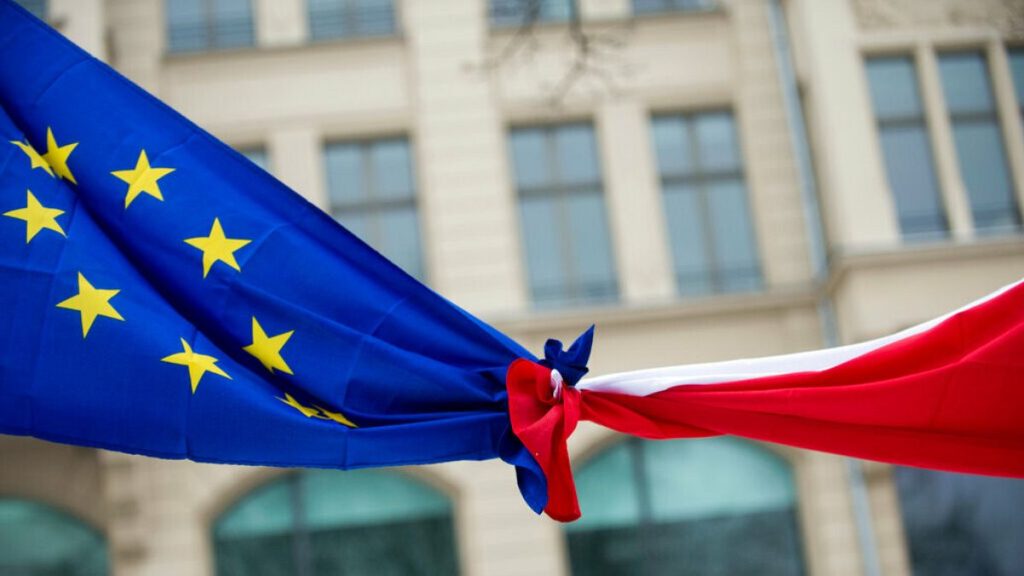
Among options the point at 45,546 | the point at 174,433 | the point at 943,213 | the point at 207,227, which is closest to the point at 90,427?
the point at 174,433

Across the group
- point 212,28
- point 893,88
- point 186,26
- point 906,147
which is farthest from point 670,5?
point 186,26

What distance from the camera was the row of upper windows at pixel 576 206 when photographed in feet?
57.9

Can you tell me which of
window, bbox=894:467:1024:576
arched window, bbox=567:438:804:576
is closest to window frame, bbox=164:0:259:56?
arched window, bbox=567:438:804:576

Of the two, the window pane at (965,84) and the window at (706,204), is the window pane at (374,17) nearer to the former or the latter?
the window at (706,204)

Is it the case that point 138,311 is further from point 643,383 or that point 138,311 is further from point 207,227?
point 643,383

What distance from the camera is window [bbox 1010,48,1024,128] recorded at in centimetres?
1719

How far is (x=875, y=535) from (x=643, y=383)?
11.1 metres

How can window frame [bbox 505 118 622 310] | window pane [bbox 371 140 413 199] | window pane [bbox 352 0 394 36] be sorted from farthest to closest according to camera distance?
1. window pane [bbox 352 0 394 36]
2. window pane [bbox 371 140 413 199]
3. window frame [bbox 505 118 622 310]

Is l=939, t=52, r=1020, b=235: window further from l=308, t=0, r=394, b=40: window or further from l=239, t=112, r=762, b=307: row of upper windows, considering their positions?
l=308, t=0, r=394, b=40: window

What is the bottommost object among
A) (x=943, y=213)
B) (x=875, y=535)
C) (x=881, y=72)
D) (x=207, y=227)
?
(x=875, y=535)

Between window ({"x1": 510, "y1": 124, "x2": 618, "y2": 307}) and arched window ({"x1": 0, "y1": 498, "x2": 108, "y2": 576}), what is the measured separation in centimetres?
539

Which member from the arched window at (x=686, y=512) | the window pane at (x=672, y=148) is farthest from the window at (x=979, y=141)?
the arched window at (x=686, y=512)

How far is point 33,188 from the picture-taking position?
6.39 meters

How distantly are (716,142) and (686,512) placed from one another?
414 cm
